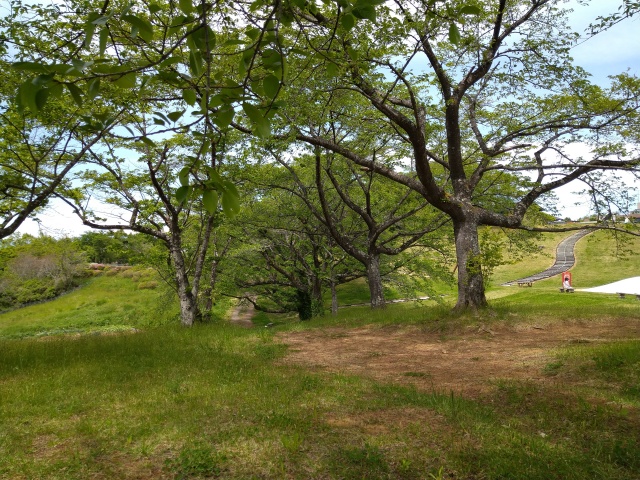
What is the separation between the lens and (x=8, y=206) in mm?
9648

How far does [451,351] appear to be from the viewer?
332 inches

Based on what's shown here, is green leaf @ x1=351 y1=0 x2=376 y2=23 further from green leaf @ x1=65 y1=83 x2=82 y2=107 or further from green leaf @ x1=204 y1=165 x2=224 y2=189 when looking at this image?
green leaf @ x1=65 y1=83 x2=82 y2=107

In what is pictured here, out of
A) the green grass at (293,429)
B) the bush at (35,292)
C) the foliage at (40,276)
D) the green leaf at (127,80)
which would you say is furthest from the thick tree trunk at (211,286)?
the bush at (35,292)

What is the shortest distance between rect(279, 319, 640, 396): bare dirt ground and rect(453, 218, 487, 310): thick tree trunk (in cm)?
104

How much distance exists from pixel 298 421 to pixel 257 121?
3.65m

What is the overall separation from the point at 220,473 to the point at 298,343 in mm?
7067

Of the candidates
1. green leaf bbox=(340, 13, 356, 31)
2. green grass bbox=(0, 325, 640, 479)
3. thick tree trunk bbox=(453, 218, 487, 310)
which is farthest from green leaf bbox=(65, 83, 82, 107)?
thick tree trunk bbox=(453, 218, 487, 310)

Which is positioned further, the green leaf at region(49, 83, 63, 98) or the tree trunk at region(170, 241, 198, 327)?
the tree trunk at region(170, 241, 198, 327)

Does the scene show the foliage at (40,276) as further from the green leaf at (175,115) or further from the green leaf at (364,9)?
the green leaf at (364,9)

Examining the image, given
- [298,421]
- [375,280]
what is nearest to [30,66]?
[298,421]

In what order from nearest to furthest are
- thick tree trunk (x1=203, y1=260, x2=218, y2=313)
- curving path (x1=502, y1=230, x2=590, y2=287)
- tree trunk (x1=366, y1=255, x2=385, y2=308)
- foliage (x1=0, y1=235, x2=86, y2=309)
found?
tree trunk (x1=366, y1=255, x2=385, y2=308) → thick tree trunk (x1=203, y1=260, x2=218, y2=313) → foliage (x1=0, y1=235, x2=86, y2=309) → curving path (x1=502, y1=230, x2=590, y2=287)

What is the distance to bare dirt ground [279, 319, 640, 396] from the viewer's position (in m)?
6.25

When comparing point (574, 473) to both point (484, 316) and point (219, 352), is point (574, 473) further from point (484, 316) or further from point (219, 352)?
point (484, 316)

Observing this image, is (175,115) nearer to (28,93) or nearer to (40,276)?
(28,93)
